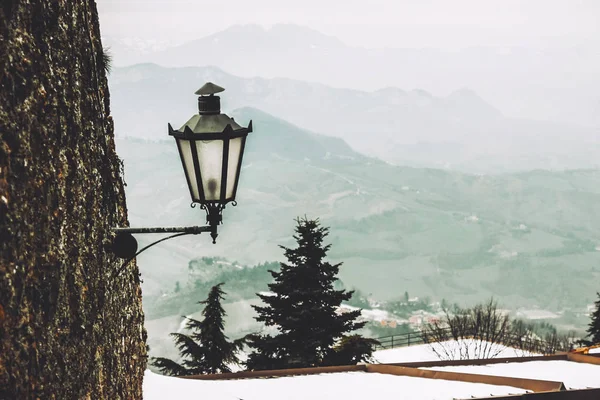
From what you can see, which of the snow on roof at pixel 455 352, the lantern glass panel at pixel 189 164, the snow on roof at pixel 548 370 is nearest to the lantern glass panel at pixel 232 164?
the lantern glass panel at pixel 189 164

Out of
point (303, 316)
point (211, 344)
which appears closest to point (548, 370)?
point (303, 316)

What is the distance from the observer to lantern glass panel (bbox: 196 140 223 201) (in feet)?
11.6

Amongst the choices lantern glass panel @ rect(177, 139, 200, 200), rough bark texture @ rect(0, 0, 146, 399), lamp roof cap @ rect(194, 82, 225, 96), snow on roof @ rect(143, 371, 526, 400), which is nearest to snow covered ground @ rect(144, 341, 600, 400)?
snow on roof @ rect(143, 371, 526, 400)

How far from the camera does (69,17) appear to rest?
3.17m

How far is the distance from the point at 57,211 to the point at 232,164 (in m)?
1.08

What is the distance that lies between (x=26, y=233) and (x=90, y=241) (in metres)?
0.91

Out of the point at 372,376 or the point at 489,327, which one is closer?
the point at 372,376

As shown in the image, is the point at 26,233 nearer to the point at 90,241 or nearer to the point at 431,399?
the point at 90,241

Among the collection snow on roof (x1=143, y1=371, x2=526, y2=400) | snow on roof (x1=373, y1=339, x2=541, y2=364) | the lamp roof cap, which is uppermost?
snow on roof (x1=373, y1=339, x2=541, y2=364)

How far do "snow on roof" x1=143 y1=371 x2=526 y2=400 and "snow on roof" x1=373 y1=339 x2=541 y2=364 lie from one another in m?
31.8

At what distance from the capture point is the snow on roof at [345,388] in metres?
7.57

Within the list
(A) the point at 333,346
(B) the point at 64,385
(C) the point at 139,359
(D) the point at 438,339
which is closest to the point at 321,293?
(A) the point at 333,346

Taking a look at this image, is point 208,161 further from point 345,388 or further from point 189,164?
point 345,388

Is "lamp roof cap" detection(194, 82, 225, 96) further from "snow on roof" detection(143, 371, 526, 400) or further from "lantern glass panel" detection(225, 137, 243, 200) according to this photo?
"snow on roof" detection(143, 371, 526, 400)
